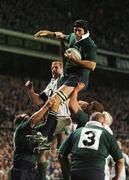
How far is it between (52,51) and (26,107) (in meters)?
3.65

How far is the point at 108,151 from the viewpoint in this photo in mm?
8016

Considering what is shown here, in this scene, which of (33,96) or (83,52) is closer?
(83,52)

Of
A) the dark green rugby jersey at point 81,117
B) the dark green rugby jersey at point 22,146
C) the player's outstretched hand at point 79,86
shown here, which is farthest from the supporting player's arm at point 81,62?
the dark green rugby jersey at point 22,146

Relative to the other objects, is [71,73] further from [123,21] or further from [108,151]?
[123,21]

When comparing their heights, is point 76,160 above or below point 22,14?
below

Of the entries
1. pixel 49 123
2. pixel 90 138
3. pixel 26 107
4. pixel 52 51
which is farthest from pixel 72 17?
pixel 90 138

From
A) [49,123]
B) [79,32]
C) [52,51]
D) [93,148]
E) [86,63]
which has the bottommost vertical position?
[93,148]

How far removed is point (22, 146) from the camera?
407 inches

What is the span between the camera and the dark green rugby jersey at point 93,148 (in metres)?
7.92

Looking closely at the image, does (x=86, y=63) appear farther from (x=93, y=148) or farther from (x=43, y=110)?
(x=93, y=148)

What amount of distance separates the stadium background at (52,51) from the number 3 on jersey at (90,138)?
1119 centimetres

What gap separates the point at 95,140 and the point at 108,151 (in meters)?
0.27

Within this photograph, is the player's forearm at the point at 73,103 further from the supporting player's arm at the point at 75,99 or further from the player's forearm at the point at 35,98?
the player's forearm at the point at 35,98

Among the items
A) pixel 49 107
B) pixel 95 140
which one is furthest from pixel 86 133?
pixel 49 107
